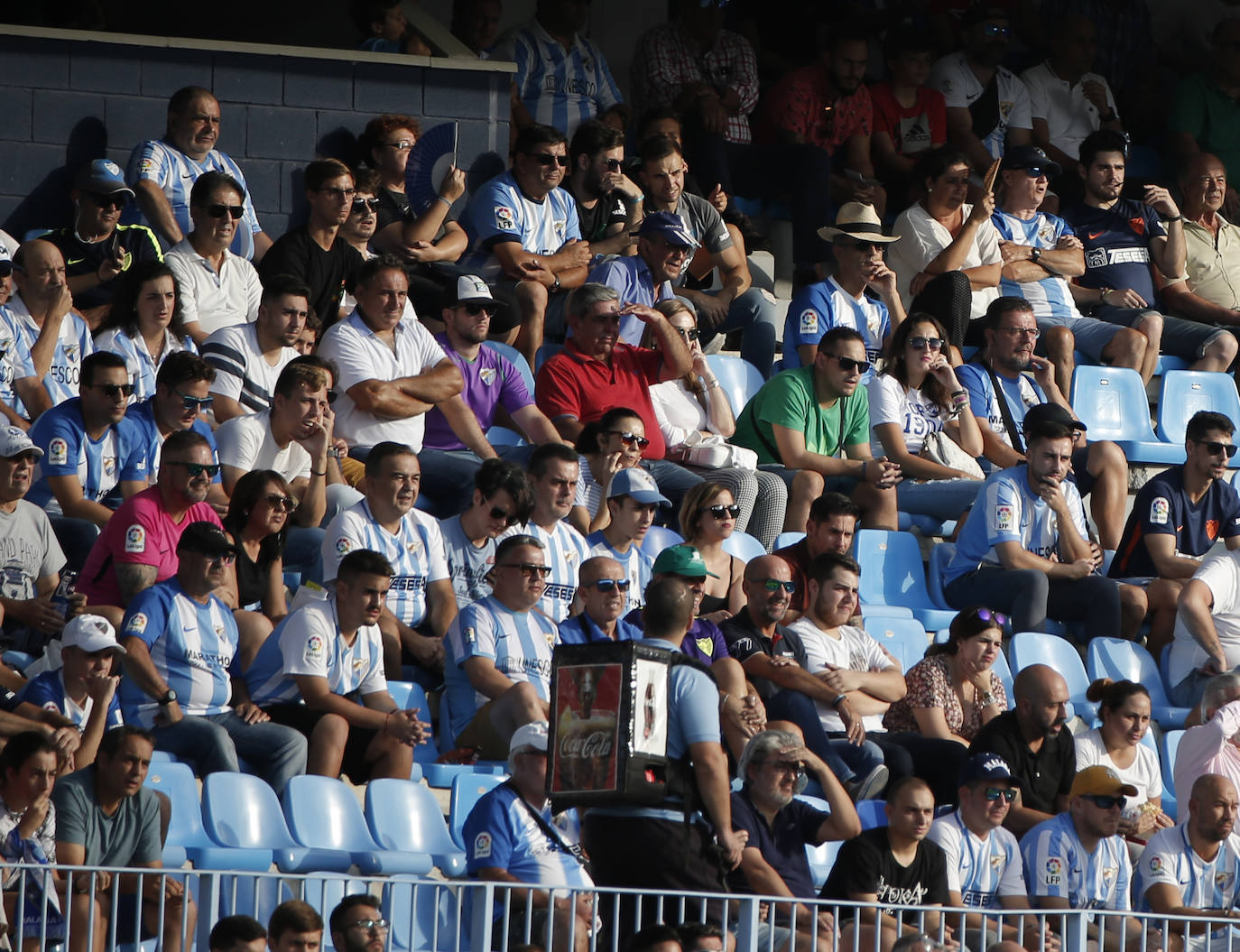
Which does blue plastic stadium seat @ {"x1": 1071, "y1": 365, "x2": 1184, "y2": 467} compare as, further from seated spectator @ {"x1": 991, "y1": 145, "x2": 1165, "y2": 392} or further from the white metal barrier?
the white metal barrier

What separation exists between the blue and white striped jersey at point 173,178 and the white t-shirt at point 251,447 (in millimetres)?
1745

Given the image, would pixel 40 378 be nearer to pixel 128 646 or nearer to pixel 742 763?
pixel 128 646

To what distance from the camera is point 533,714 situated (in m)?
7.16

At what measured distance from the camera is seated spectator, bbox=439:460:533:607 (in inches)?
314

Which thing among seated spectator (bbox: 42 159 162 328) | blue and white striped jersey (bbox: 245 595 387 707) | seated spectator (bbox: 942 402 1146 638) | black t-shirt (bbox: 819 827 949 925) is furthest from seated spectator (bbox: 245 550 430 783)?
seated spectator (bbox: 942 402 1146 638)

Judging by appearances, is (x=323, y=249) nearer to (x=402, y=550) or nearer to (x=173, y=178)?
(x=173, y=178)

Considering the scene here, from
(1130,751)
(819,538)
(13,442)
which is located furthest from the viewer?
(819,538)

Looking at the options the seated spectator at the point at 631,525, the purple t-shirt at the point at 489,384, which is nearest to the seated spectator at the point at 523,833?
the seated spectator at the point at 631,525

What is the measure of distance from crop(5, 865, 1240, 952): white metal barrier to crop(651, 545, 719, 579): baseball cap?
1.36 metres

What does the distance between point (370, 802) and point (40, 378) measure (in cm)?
267

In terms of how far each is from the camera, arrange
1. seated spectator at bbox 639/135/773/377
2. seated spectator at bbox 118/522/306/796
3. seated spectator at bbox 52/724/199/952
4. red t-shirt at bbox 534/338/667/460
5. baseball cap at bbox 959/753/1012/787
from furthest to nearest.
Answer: seated spectator at bbox 639/135/773/377, red t-shirt at bbox 534/338/667/460, baseball cap at bbox 959/753/1012/787, seated spectator at bbox 118/522/306/796, seated spectator at bbox 52/724/199/952

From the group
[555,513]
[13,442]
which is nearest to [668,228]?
[555,513]

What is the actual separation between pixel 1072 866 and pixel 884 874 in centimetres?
90

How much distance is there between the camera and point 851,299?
410 inches
